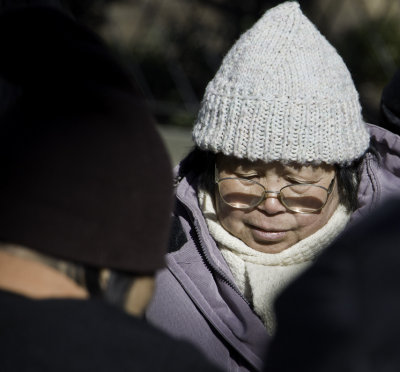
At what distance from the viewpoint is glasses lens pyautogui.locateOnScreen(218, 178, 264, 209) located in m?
2.44

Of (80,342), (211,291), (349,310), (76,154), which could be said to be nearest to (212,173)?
(211,291)

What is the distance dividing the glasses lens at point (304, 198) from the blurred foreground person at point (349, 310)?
1.42 meters

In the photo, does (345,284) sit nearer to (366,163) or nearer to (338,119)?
(338,119)

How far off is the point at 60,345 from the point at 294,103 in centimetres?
135

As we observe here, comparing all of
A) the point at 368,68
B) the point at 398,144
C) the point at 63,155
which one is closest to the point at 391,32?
the point at 368,68

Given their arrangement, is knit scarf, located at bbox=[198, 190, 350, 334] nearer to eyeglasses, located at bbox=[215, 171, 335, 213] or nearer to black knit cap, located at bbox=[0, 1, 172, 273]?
eyeglasses, located at bbox=[215, 171, 335, 213]

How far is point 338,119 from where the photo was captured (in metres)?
2.35

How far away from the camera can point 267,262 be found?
2.44 metres

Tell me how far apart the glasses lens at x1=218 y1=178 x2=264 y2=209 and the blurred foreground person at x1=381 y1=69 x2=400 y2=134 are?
27.5 inches

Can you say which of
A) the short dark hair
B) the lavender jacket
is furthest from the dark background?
the lavender jacket

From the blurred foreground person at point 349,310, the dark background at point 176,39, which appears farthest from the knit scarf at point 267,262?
the dark background at point 176,39

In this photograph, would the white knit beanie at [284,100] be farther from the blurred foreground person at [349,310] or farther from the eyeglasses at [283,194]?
the blurred foreground person at [349,310]

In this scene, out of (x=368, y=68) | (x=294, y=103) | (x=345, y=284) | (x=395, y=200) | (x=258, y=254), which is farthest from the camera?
(x=368, y=68)

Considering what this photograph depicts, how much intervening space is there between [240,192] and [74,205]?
1.27 m
